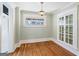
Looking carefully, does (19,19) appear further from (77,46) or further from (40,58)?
(40,58)

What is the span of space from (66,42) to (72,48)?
13.6 inches

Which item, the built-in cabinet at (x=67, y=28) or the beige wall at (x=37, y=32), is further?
the beige wall at (x=37, y=32)

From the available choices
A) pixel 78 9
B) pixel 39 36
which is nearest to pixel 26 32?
pixel 39 36

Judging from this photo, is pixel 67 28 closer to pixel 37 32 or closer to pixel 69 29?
pixel 69 29

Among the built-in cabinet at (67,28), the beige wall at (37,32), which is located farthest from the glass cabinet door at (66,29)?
Answer: the beige wall at (37,32)

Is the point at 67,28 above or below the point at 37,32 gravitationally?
above

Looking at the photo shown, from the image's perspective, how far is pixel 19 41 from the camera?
117 inches

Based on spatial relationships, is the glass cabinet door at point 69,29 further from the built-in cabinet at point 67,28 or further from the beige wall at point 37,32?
the beige wall at point 37,32

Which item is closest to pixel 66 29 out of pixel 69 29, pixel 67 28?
pixel 67 28

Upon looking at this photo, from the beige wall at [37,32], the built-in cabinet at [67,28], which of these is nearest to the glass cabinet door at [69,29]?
the built-in cabinet at [67,28]

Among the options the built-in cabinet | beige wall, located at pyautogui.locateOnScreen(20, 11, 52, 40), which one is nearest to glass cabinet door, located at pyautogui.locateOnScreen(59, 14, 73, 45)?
the built-in cabinet

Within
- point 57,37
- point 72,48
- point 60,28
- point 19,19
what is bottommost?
point 72,48

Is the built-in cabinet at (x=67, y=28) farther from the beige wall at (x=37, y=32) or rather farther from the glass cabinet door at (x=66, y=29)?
the beige wall at (x=37, y=32)

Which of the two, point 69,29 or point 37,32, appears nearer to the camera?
point 69,29
